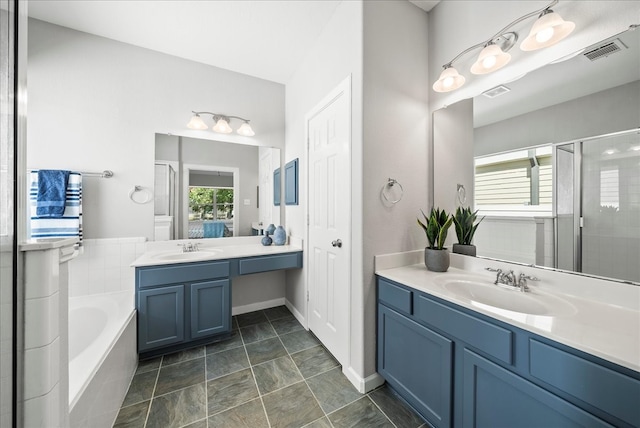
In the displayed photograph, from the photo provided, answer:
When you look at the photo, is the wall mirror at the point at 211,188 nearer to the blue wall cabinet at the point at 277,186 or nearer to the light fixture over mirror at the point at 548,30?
the blue wall cabinet at the point at 277,186

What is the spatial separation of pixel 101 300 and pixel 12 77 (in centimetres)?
199

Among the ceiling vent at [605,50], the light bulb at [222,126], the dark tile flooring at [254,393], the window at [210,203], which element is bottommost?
the dark tile flooring at [254,393]

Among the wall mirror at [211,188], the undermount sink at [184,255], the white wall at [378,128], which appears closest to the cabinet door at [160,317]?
the undermount sink at [184,255]

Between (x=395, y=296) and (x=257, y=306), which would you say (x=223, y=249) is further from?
(x=395, y=296)

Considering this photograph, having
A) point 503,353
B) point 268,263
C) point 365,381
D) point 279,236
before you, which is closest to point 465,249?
point 503,353

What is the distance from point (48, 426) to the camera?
72 cm

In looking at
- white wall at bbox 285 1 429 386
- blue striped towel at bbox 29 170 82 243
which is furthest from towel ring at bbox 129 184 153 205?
white wall at bbox 285 1 429 386

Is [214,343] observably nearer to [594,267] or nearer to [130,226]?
[130,226]

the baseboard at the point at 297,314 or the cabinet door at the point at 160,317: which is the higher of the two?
the cabinet door at the point at 160,317

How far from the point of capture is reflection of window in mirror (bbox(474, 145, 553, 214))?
51.1 inches

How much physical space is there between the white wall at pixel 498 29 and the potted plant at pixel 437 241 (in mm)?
847

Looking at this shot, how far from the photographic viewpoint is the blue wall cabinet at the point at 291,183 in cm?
253

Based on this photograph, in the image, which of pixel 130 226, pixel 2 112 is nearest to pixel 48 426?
pixel 2 112

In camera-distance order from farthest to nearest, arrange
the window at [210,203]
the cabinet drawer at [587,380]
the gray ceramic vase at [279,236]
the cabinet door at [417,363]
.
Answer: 1. the gray ceramic vase at [279,236]
2. the window at [210,203]
3. the cabinet door at [417,363]
4. the cabinet drawer at [587,380]
